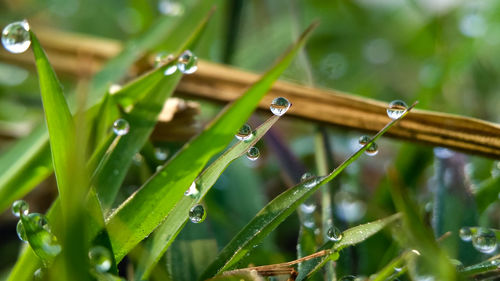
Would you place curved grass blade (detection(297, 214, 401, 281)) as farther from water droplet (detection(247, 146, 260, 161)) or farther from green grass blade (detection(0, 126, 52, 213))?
green grass blade (detection(0, 126, 52, 213))

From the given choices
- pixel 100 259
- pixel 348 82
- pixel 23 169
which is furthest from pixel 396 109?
pixel 348 82

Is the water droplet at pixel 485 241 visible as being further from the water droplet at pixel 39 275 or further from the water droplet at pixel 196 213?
the water droplet at pixel 39 275

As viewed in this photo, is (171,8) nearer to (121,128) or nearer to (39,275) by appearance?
(121,128)

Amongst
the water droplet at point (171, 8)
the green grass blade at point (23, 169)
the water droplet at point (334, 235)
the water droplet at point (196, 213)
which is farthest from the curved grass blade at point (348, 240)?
the water droplet at point (171, 8)

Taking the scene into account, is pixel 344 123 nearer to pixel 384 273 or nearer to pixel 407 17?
pixel 384 273

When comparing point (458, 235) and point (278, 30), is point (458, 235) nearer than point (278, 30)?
Yes

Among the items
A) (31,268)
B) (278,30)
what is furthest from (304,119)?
(278,30)
